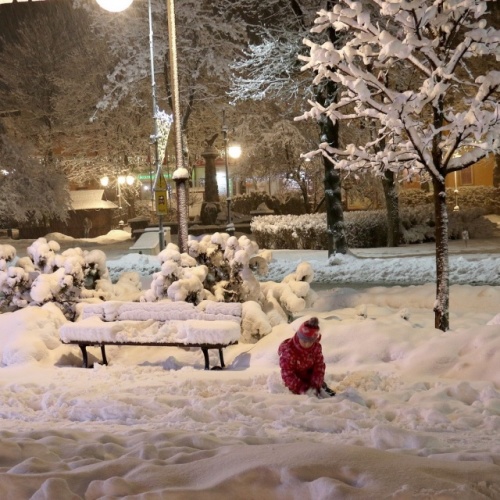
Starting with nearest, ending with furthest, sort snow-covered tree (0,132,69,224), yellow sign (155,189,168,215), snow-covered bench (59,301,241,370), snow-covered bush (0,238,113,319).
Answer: snow-covered bench (59,301,241,370)
snow-covered bush (0,238,113,319)
yellow sign (155,189,168,215)
snow-covered tree (0,132,69,224)

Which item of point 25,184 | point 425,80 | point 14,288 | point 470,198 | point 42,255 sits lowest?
point 14,288

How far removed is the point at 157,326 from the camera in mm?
9398

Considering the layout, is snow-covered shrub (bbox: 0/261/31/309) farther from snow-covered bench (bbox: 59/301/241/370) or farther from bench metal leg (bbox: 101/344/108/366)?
bench metal leg (bbox: 101/344/108/366)

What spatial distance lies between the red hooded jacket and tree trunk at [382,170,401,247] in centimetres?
1883

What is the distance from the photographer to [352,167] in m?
9.74

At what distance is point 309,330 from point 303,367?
0.38m

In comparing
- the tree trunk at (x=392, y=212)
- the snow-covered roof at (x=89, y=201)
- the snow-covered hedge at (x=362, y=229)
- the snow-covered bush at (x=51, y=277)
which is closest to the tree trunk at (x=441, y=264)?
the snow-covered bush at (x=51, y=277)

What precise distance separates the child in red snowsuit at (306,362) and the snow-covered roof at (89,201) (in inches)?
1591

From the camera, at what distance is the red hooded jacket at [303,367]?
7.05m

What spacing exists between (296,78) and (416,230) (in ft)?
25.5

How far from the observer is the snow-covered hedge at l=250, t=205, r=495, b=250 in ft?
88.6

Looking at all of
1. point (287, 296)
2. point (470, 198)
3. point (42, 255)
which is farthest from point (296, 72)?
point (470, 198)

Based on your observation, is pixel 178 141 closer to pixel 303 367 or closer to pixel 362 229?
pixel 303 367

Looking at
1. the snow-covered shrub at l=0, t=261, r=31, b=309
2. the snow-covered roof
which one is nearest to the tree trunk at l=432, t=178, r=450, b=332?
the snow-covered shrub at l=0, t=261, r=31, b=309
